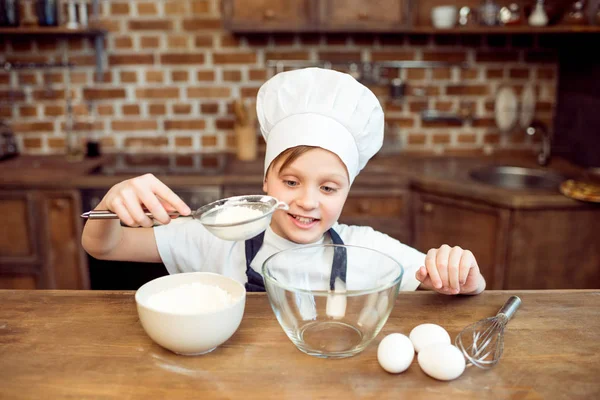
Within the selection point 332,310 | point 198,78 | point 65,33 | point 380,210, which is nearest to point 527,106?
point 380,210

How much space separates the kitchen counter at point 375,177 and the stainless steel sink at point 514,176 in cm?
6

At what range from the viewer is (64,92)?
2.79 m

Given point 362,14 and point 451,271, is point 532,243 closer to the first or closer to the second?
point 362,14

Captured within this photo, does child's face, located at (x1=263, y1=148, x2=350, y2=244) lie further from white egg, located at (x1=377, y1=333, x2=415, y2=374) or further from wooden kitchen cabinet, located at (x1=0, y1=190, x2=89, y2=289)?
wooden kitchen cabinet, located at (x1=0, y1=190, x2=89, y2=289)

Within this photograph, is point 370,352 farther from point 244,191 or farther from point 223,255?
point 244,191

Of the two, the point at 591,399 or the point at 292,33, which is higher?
the point at 292,33

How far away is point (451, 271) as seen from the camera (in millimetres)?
979

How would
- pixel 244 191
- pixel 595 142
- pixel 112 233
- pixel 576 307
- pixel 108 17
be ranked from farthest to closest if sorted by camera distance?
pixel 108 17
pixel 595 142
pixel 244 191
pixel 112 233
pixel 576 307

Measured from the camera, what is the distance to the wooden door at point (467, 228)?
7.18ft

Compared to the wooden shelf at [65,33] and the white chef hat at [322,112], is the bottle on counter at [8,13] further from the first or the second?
the white chef hat at [322,112]

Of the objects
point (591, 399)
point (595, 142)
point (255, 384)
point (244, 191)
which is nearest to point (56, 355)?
point (255, 384)

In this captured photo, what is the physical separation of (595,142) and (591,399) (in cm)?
205

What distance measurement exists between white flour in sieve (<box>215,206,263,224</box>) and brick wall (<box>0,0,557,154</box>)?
1.84 meters

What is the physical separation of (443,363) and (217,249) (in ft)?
2.24
